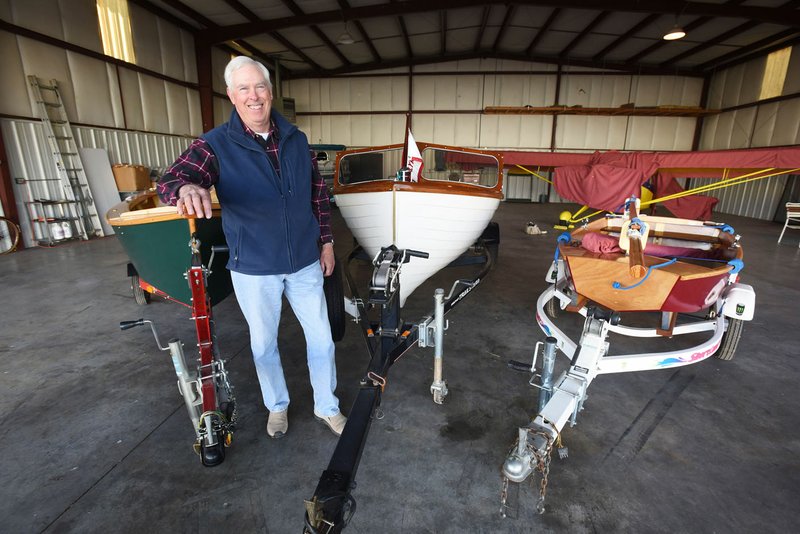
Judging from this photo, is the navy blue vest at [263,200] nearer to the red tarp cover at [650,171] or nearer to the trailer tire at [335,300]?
the trailer tire at [335,300]

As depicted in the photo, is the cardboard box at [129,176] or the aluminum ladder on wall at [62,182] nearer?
the aluminum ladder on wall at [62,182]

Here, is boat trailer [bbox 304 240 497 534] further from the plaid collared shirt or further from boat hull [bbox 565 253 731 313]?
boat hull [bbox 565 253 731 313]

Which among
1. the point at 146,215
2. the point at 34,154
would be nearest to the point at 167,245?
the point at 146,215

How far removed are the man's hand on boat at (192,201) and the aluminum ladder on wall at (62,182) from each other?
783 cm

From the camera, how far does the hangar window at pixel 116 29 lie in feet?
27.3

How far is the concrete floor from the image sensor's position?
1.54 m

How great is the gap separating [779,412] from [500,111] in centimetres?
1472

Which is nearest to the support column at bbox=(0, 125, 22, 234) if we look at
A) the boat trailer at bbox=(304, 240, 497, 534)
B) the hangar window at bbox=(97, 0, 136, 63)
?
the hangar window at bbox=(97, 0, 136, 63)

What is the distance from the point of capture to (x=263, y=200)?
164cm

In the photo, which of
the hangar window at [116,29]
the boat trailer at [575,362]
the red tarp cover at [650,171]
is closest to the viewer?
the boat trailer at [575,362]

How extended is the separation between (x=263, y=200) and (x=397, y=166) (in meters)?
2.51

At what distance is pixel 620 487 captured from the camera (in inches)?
65.9

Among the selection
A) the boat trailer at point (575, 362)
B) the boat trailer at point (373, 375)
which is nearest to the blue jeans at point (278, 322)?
the boat trailer at point (373, 375)

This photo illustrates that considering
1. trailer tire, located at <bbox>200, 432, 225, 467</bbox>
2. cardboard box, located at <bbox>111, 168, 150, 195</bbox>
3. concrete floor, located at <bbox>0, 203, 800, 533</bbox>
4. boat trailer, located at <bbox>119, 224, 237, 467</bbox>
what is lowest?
concrete floor, located at <bbox>0, 203, 800, 533</bbox>
